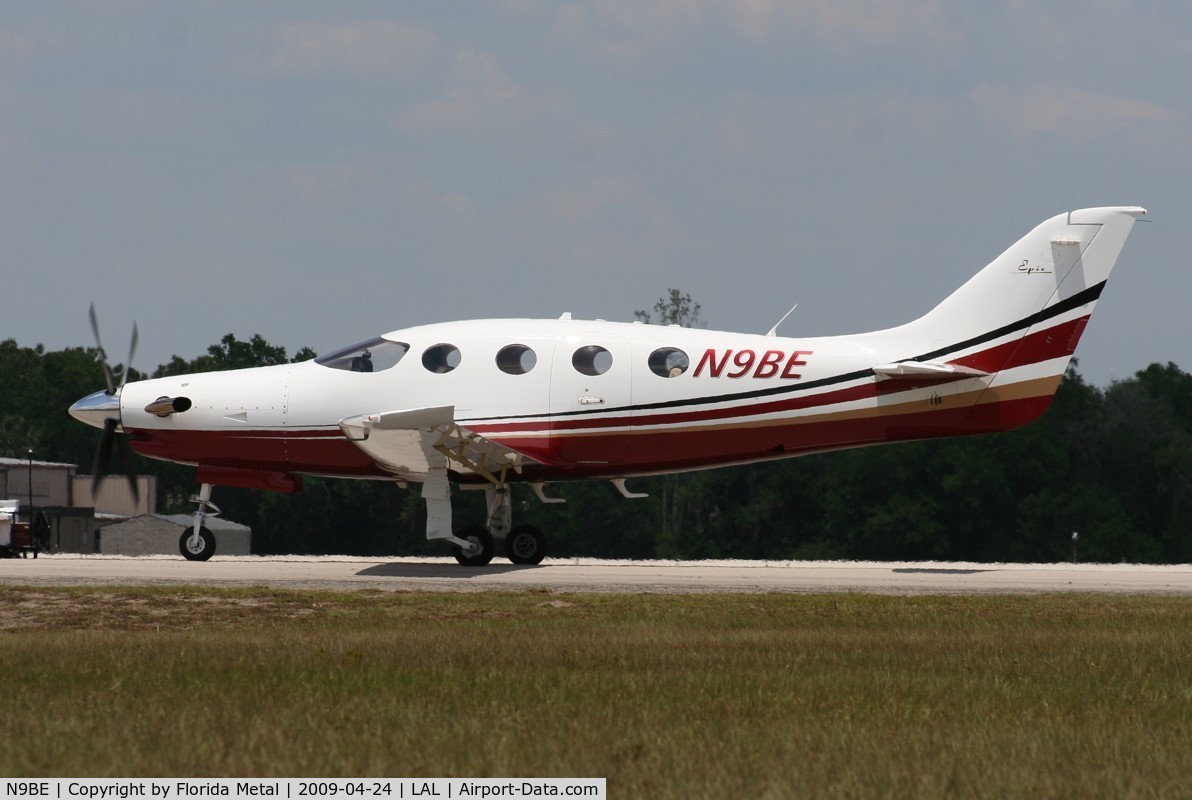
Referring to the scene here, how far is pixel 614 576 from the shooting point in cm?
2470

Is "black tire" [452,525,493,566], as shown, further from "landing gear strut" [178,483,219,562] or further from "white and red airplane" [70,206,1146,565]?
"landing gear strut" [178,483,219,562]

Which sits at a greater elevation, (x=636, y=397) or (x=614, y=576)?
(x=636, y=397)

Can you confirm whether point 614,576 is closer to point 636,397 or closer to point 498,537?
point 636,397

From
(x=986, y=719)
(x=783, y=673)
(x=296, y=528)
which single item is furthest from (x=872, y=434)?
(x=296, y=528)

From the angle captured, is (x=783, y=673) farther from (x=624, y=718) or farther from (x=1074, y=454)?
(x=1074, y=454)

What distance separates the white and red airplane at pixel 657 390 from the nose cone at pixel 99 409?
95 cm

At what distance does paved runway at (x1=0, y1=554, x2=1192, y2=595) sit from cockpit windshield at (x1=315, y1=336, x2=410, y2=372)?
337 centimetres

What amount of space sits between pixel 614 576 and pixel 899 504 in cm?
3791

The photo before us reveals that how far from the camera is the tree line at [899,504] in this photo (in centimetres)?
5981

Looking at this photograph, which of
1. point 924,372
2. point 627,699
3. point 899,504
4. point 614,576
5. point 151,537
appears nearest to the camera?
point 627,699

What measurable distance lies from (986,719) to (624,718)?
2485mm

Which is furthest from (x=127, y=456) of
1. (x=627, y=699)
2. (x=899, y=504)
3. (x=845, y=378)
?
(x=899, y=504)

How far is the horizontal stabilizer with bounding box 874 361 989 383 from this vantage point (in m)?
24.4

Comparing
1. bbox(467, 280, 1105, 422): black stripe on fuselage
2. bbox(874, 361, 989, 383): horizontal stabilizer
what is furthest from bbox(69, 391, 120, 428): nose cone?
bbox(874, 361, 989, 383): horizontal stabilizer
